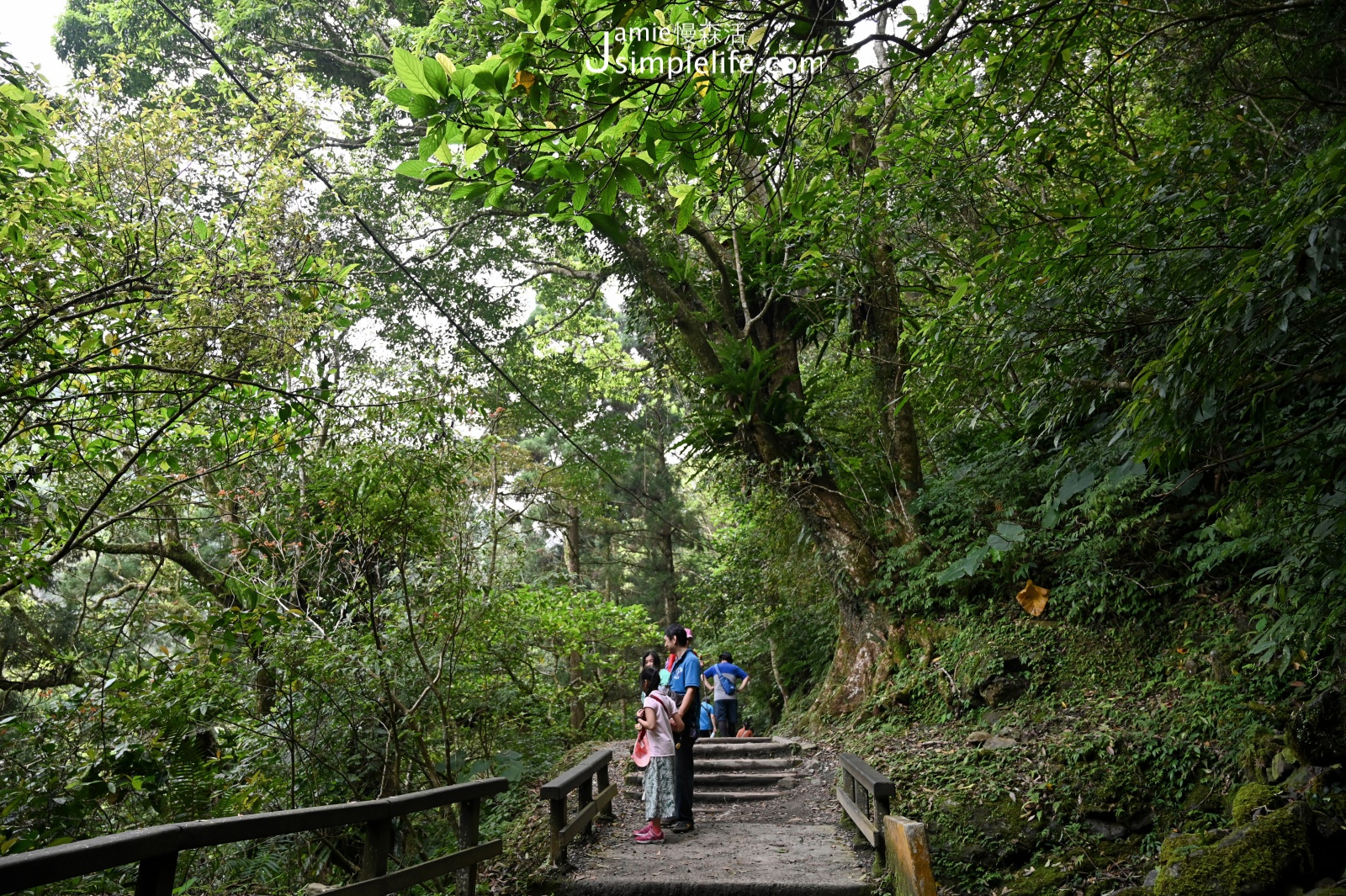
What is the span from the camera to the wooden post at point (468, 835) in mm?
4719

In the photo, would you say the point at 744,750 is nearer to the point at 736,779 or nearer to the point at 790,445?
the point at 736,779

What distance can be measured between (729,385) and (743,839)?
5.40 m

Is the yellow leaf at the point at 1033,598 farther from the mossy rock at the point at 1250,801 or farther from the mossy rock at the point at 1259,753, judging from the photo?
the mossy rock at the point at 1250,801

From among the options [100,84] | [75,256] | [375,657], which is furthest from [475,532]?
[100,84]

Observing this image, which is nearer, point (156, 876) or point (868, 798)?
point (156, 876)

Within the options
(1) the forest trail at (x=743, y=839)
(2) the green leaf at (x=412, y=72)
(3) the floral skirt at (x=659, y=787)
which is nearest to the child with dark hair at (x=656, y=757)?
(3) the floral skirt at (x=659, y=787)

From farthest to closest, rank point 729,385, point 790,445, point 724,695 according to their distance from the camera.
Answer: point 724,695
point 790,445
point 729,385

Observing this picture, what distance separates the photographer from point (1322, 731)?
15.2 ft

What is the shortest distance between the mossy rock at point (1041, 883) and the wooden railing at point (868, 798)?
858 millimetres

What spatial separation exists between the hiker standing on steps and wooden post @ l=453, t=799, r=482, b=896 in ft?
7.15

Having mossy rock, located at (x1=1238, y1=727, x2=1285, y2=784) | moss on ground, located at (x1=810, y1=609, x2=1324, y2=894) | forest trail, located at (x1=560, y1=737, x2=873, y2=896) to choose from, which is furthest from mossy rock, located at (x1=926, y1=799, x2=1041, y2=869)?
mossy rock, located at (x1=1238, y1=727, x2=1285, y2=784)

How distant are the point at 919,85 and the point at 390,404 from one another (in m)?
6.01

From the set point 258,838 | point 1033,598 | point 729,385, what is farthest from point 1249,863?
point 729,385

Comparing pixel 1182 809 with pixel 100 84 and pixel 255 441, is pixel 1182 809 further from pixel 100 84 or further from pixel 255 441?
pixel 100 84
